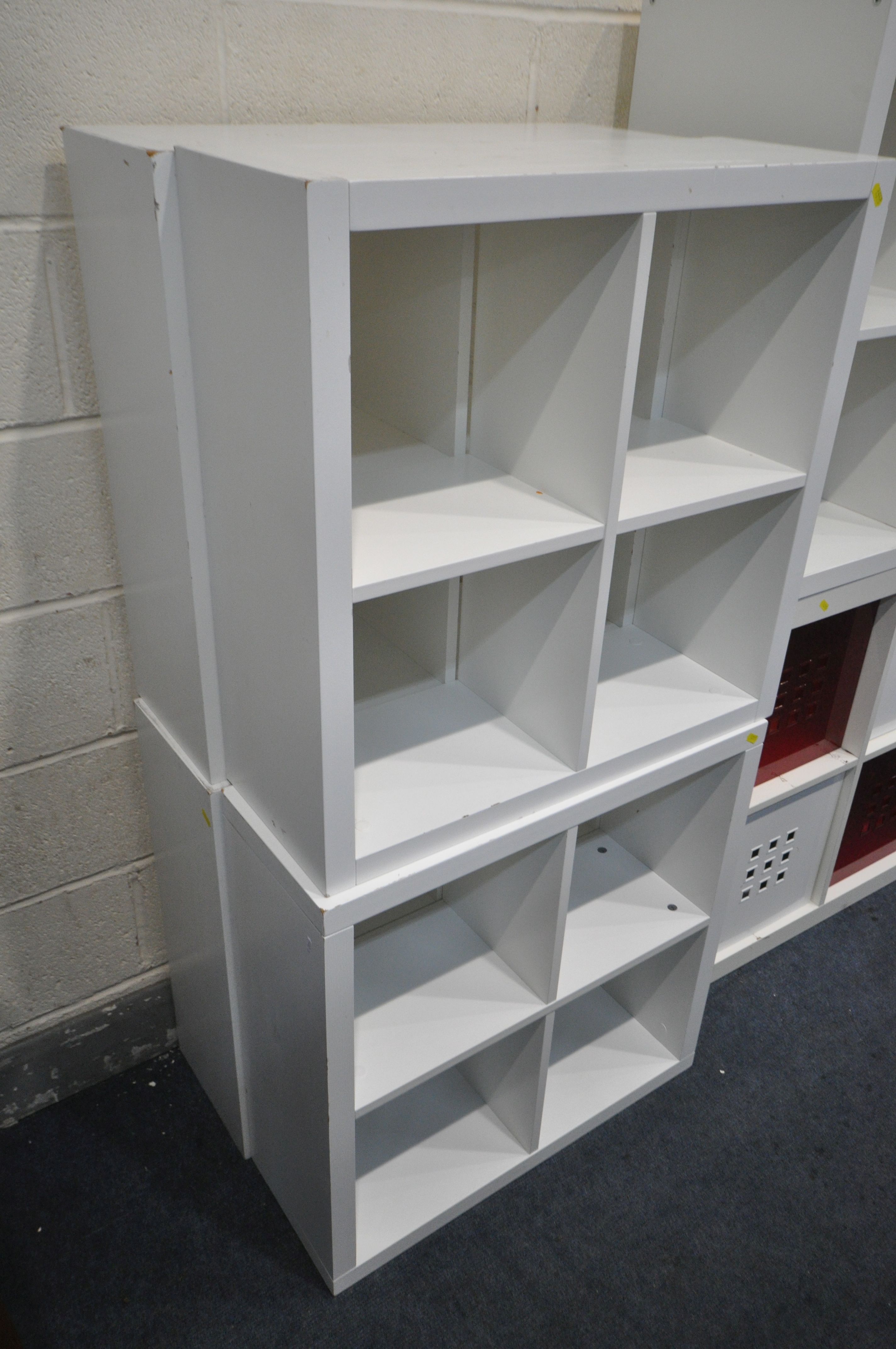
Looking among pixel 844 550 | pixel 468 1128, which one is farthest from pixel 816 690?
pixel 468 1128

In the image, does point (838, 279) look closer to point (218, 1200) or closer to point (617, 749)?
point (617, 749)

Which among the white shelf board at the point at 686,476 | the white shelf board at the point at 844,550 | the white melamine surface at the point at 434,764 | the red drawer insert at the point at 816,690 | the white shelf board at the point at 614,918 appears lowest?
the white shelf board at the point at 614,918

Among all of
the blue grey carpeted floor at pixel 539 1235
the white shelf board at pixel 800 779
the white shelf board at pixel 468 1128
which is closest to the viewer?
the blue grey carpeted floor at pixel 539 1235

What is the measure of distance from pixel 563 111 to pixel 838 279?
0.56 m

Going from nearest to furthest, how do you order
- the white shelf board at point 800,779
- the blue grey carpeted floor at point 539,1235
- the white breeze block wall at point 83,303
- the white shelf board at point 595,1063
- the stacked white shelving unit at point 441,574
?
the stacked white shelving unit at point 441,574, the white breeze block wall at point 83,303, the blue grey carpeted floor at point 539,1235, the white shelf board at point 595,1063, the white shelf board at point 800,779

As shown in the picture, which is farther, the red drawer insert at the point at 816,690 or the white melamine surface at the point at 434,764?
the red drawer insert at the point at 816,690

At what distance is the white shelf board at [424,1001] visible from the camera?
4.82ft

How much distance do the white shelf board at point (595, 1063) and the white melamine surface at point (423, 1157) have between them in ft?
0.34

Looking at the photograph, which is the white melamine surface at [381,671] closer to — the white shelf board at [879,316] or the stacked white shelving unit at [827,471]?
the stacked white shelving unit at [827,471]

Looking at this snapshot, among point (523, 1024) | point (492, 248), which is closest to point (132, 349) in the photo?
point (492, 248)

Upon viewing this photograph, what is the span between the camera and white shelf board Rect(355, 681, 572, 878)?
1.26 metres

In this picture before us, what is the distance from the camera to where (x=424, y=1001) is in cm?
157

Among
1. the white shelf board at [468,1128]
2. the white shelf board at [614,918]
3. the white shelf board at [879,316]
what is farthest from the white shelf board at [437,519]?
the white shelf board at [468,1128]

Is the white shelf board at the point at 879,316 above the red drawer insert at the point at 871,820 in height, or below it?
above
